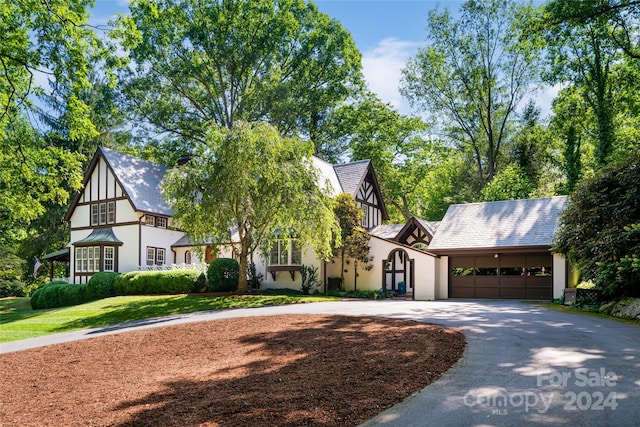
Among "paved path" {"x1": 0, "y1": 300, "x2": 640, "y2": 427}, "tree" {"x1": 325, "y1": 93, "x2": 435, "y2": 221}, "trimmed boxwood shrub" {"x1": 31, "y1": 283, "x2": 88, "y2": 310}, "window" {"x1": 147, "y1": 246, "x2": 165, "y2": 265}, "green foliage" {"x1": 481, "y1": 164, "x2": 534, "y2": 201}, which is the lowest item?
"trimmed boxwood shrub" {"x1": 31, "y1": 283, "x2": 88, "y2": 310}

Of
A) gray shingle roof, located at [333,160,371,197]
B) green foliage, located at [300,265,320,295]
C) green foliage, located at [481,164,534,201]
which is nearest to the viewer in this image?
green foliage, located at [300,265,320,295]

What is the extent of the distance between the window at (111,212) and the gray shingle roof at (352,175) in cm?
1423

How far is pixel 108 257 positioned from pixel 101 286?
4772mm

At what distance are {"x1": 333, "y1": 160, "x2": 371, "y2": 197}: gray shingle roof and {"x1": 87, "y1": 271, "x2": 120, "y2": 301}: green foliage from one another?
14212mm

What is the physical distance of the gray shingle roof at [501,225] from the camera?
22.2 metres

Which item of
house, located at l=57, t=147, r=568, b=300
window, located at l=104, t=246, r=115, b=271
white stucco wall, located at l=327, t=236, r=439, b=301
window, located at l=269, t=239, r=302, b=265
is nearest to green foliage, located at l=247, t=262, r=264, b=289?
house, located at l=57, t=147, r=568, b=300

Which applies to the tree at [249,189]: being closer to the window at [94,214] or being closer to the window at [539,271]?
the window at [539,271]

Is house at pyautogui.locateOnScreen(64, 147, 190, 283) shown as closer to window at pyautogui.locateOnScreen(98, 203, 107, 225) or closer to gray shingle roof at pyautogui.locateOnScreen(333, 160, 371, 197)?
window at pyautogui.locateOnScreen(98, 203, 107, 225)

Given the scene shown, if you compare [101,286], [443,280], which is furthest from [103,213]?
[443,280]

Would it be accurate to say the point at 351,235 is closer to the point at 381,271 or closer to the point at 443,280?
the point at 381,271

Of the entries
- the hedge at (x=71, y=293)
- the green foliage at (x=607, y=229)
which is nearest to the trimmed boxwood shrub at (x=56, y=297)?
the hedge at (x=71, y=293)

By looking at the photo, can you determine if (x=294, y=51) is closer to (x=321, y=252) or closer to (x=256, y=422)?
(x=321, y=252)

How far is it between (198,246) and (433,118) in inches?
987

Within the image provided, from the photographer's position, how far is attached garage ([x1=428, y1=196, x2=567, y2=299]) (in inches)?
866
